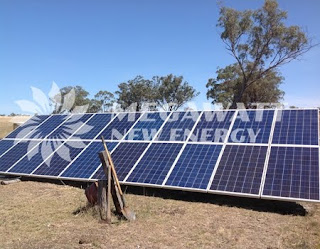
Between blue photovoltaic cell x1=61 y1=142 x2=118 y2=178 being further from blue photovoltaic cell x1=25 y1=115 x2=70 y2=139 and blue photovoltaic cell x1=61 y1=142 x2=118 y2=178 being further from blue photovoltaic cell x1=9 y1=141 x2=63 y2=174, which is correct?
blue photovoltaic cell x1=25 y1=115 x2=70 y2=139

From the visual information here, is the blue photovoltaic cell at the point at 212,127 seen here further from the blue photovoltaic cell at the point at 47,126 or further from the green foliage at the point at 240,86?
the green foliage at the point at 240,86

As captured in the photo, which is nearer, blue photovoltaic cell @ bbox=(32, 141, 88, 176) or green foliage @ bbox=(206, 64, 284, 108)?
blue photovoltaic cell @ bbox=(32, 141, 88, 176)

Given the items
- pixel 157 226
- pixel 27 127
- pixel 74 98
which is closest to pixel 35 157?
pixel 27 127

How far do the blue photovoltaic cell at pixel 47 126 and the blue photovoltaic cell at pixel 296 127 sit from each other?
414 inches

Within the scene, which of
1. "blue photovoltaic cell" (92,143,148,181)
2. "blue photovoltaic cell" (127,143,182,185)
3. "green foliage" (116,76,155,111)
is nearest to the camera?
"blue photovoltaic cell" (127,143,182,185)

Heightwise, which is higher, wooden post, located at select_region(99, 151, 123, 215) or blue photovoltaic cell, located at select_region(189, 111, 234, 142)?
blue photovoltaic cell, located at select_region(189, 111, 234, 142)

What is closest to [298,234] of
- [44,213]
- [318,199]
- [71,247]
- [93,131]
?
[318,199]

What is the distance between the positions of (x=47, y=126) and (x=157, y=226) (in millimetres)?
10552

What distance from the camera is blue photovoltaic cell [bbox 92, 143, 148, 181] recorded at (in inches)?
445

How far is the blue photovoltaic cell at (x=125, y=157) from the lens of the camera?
11303mm

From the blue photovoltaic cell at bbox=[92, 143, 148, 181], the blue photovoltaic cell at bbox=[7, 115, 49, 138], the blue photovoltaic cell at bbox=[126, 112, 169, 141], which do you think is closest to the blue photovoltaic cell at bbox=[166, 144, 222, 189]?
the blue photovoltaic cell at bbox=[92, 143, 148, 181]

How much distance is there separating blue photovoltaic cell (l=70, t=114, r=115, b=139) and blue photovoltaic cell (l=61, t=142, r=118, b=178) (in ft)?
3.44

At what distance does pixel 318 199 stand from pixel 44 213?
24.0 ft

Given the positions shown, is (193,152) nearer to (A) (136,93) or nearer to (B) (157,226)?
(B) (157,226)
